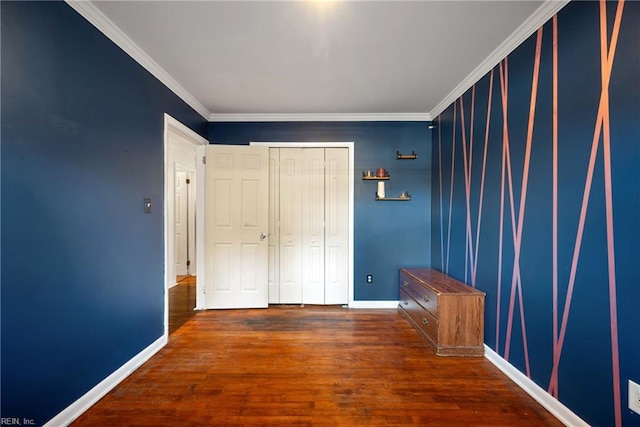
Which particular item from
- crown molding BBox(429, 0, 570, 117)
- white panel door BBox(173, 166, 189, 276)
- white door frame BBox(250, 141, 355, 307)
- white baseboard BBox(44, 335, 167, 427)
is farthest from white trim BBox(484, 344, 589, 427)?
white panel door BBox(173, 166, 189, 276)

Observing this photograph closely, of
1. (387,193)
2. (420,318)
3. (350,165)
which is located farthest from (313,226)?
(420,318)

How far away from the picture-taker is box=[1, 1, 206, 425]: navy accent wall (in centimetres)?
121

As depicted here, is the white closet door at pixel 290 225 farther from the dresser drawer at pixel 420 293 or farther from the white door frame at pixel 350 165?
the dresser drawer at pixel 420 293

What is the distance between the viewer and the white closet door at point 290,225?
338cm

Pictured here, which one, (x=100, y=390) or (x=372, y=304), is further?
(x=372, y=304)

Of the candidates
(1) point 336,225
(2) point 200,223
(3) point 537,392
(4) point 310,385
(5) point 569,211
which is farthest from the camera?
(1) point 336,225

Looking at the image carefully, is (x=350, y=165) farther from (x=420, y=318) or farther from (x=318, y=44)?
(x=420, y=318)

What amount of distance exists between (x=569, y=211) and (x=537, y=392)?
1.23 metres

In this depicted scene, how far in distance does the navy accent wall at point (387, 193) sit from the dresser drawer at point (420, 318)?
327 millimetres

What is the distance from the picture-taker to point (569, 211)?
4.70ft

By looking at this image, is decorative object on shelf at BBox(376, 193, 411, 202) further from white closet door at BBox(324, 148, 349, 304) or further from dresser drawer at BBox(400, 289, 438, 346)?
dresser drawer at BBox(400, 289, 438, 346)

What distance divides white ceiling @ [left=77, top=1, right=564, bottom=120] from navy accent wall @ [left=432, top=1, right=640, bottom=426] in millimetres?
290

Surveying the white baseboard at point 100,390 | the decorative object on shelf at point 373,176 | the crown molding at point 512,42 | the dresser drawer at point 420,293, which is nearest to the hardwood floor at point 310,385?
the white baseboard at point 100,390

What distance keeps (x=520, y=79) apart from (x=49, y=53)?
3004mm
